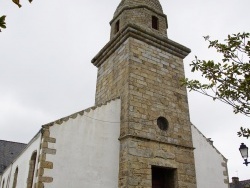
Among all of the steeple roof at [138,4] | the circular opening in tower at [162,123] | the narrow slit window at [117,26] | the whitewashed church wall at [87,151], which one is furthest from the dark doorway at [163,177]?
the steeple roof at [138,4]

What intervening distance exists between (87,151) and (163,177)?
111 inches

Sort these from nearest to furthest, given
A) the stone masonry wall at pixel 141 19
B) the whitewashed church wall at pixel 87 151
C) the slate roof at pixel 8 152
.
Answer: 1. the whitewashed church wall at pixel 87 151
2. the stone masonry wall at pixel 141 19
3. the slate roof at pixel 8 152

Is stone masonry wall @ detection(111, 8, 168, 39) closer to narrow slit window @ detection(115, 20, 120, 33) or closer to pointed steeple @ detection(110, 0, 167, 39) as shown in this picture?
pointed steeple @ detection(110, 0, 167, 39)

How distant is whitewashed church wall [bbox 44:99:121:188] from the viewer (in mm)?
7191

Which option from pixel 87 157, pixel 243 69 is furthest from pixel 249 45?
pixel 87 157

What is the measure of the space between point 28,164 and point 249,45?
7606 mm

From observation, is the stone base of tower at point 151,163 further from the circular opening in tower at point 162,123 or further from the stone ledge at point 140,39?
the stone ledge at point 140,39

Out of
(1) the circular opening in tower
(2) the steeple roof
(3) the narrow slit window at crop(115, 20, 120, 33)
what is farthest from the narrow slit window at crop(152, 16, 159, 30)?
(1) the circular opening in tower

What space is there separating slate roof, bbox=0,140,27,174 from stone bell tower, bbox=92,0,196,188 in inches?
473

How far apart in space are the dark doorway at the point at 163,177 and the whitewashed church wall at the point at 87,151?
1.42 m

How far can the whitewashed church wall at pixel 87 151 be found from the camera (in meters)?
7.19

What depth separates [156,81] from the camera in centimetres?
973

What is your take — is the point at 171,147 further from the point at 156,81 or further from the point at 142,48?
the point at 142,48

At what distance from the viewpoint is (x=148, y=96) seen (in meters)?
9.23
